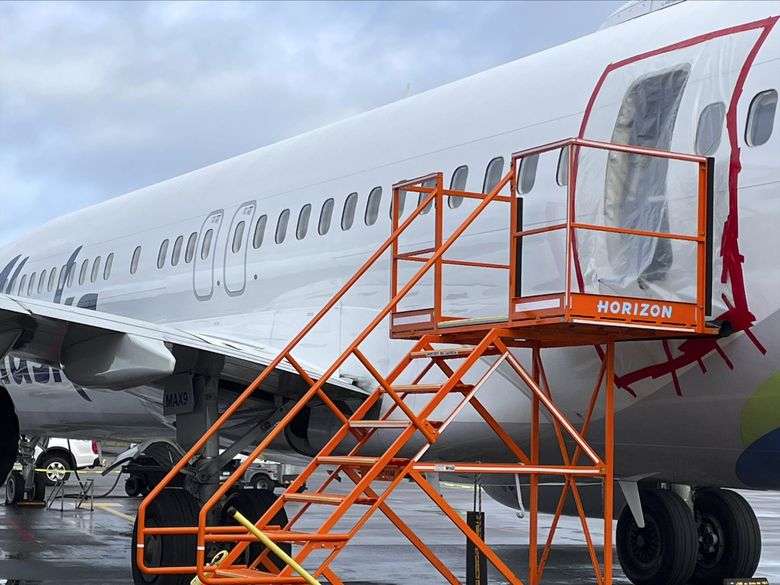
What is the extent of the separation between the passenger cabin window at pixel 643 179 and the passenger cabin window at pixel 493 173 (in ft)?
4.59

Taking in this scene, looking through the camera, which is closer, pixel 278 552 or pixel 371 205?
pixel 278 552

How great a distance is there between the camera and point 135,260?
15.7 metres

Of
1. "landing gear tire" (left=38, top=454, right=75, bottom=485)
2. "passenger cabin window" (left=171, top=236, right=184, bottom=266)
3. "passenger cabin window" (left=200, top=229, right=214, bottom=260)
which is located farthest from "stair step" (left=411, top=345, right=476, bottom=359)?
"landing gear tire" (left=38, top=454, right=75, bottom=485)

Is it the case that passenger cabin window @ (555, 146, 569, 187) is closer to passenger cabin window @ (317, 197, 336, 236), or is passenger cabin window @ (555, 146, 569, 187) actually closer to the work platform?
the work platform

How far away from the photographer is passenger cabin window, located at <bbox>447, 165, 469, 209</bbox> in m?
10.5

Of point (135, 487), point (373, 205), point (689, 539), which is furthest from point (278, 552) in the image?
point (135, 487)

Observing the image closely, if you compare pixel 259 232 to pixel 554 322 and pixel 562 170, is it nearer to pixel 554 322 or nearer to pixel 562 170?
pixel 562 170

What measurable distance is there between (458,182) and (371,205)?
52.6 inches

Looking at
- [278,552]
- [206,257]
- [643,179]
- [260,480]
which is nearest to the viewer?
[278,552]

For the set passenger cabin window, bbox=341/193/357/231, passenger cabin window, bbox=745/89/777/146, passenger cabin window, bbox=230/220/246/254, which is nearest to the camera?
passenger cabin window, bbox=745/89/777/146

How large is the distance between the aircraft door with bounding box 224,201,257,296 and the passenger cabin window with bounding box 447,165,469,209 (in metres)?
3.42

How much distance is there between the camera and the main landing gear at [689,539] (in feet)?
38.2

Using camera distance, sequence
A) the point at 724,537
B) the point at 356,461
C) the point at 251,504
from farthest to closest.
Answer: the point at 724,537
the point at 251,504
the point at 356,461

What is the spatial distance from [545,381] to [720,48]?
8.65 feet
